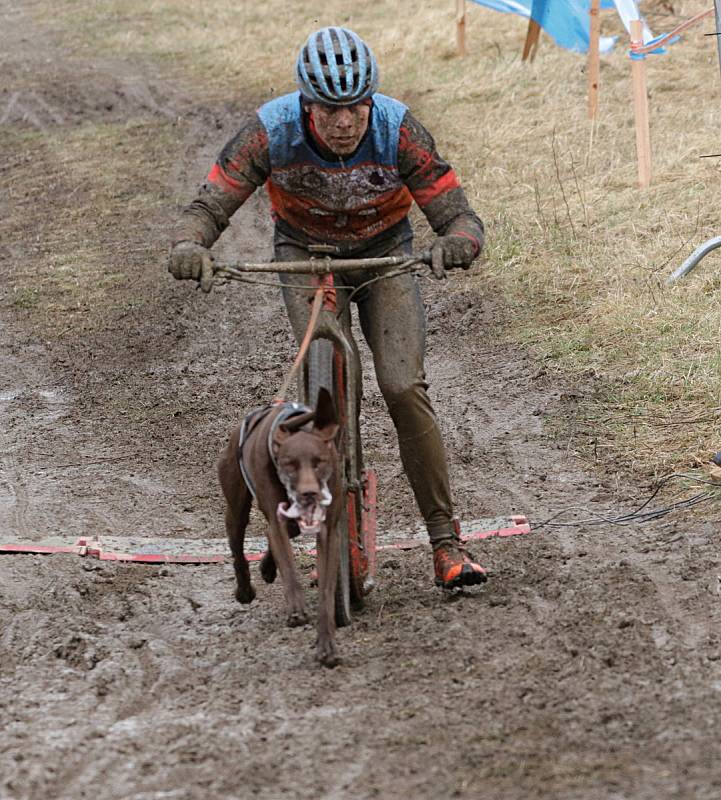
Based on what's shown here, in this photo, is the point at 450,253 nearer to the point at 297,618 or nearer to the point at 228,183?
the point at 228,183

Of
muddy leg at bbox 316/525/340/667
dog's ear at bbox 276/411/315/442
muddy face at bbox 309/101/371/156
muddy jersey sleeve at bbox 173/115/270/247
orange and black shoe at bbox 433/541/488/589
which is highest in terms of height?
muddy face at bbox 309/101/371/156

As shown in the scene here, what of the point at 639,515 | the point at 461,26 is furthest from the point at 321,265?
the point at 461,26

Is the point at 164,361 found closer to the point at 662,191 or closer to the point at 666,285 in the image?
the point at 666,285

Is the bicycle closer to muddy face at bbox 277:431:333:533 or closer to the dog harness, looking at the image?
the dog harness

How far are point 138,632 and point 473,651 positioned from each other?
1.41 metres

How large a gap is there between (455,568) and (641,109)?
729 centimetres

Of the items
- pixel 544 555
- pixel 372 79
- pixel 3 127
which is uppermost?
pixel 372 79

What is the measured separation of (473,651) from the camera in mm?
4918

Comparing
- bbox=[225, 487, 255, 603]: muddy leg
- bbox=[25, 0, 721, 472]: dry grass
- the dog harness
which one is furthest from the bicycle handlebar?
bbox=[25, 0, 721, 472]: dry grass

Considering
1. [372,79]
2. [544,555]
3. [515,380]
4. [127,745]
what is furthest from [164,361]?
[127,745]

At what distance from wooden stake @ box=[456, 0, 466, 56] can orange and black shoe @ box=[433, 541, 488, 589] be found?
43.9ft

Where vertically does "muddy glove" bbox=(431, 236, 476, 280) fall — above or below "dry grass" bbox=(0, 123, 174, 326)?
above

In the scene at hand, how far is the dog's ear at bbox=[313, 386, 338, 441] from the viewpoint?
14.2 ft

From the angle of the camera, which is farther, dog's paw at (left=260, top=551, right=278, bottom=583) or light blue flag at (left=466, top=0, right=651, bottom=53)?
light blue flag at (left=466, top=0, right=651, bottom=53)
